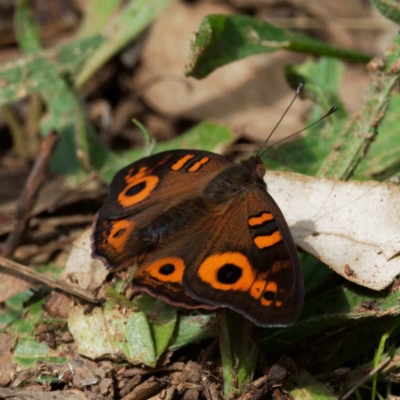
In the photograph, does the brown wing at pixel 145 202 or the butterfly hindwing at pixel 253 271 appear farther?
the brown wing at pixel 145 202

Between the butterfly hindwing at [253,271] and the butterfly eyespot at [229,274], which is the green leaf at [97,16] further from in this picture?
the butterfly eyespot at [229,274]

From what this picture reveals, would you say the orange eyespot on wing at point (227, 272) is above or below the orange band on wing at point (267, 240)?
below

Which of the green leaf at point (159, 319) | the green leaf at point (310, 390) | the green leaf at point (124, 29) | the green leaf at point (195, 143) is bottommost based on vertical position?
the green leaf at point (195, 143)

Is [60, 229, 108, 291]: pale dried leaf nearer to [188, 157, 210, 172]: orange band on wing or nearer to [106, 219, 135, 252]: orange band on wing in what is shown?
[106, 219, 135, 252]: orange band on wing

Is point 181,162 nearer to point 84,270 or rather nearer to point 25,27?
point 84,270

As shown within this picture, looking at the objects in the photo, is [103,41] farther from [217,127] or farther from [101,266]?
[101,266]

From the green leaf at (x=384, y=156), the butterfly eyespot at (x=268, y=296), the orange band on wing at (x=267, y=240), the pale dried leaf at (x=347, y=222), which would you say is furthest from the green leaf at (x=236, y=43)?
the butterfly eyespot at (x=268, y=296)

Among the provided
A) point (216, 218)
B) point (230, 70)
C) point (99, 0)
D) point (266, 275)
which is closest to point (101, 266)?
point (216, 218)
